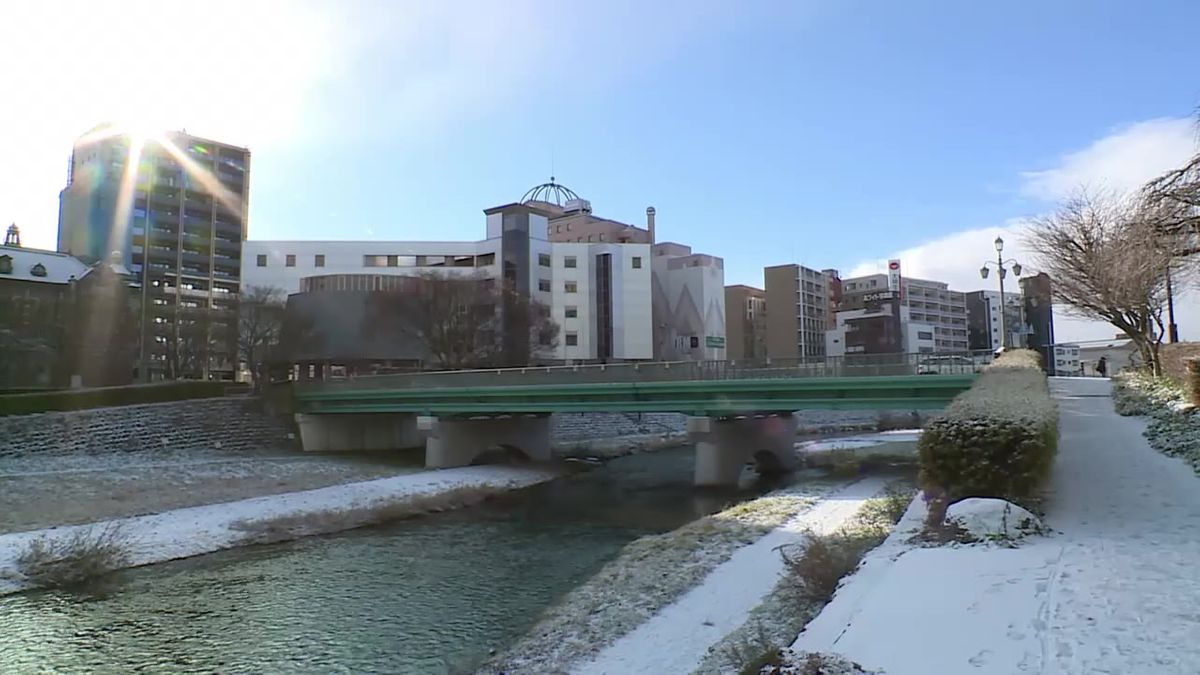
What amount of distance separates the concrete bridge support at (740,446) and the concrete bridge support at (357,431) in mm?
21675

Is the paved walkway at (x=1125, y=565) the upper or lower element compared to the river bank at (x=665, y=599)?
upper

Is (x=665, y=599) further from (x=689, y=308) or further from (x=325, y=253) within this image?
(x=689, y=308)

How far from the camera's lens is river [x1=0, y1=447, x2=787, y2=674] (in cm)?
1224

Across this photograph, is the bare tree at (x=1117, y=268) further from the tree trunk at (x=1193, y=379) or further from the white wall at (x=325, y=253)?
the white wall at (x=325, y=253)

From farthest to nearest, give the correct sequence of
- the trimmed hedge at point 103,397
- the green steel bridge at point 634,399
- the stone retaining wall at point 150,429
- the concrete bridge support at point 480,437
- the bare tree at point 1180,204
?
the concrete bridge support at point 480,437 < the trimmed hedge at point 103,397 < the stone retaining wall at point 150,429 < the green steel bridge at point 634,399 < the bare tree at point 1180,204

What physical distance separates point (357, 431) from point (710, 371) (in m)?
26.7

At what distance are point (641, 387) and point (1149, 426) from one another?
18.8m

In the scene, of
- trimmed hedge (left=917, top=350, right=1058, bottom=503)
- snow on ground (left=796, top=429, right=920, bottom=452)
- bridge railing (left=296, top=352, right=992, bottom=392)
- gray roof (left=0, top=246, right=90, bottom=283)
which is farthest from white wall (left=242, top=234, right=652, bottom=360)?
trimmed hedge (left=917, top=350, right=1058, bottom=503)

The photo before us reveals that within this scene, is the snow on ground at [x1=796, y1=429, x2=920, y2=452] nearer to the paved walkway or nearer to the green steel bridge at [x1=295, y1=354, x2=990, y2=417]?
the green steel bridge at [x1=295, y1=354, x2=990, y2=417]

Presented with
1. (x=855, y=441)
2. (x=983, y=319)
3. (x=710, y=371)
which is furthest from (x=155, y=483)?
(x=983, y=319)

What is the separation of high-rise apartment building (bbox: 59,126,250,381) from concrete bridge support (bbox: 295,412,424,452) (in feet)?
164

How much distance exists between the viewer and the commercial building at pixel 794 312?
12300 cm

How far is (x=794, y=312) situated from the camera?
12288cm

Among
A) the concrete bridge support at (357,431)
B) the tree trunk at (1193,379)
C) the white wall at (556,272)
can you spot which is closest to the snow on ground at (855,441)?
the concrete bridge support at (357,431)
